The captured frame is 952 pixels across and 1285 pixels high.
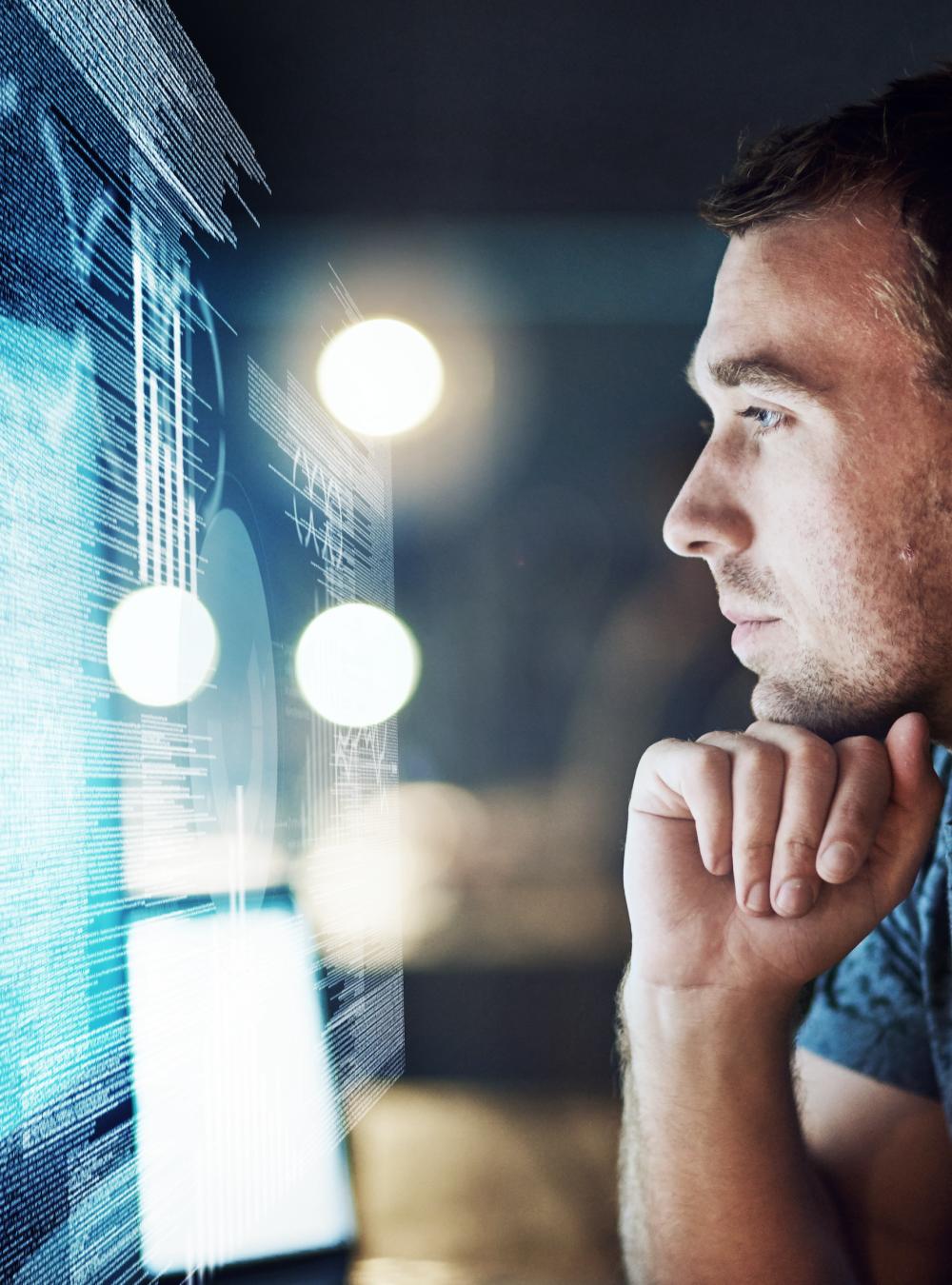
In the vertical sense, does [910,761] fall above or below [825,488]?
below

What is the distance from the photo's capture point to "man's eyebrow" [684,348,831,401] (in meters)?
1.02

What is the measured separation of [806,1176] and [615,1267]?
22 centimetres

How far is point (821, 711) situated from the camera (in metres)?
0.99

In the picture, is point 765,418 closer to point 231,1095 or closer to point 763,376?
point 763,376

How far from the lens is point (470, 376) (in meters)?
1.02

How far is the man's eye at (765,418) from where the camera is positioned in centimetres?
103

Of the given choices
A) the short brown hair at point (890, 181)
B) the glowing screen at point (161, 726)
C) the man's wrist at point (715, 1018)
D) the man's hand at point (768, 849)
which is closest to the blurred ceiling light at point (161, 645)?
the glowing screen at point (161, 726)

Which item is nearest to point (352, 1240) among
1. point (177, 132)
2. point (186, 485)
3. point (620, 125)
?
point (186, 485)

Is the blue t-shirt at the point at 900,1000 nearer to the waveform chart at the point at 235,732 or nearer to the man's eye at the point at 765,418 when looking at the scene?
the man's eye at the point at 765,418

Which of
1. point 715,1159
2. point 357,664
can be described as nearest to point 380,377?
point 357,664

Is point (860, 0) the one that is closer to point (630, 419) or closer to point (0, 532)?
point (630, 419)

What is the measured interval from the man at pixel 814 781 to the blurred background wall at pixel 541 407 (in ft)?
0.14

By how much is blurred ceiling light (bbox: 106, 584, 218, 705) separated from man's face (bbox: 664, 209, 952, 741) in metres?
0.54

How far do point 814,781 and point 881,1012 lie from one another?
39 cm
